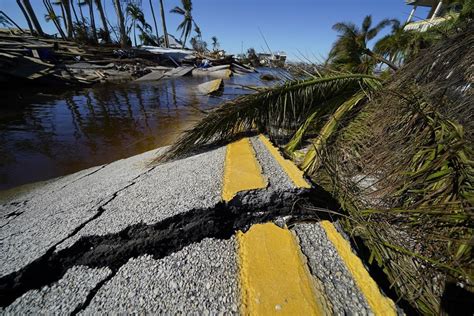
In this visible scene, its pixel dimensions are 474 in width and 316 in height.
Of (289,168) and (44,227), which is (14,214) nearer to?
(44,227)

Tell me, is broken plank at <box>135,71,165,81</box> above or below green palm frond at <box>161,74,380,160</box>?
below

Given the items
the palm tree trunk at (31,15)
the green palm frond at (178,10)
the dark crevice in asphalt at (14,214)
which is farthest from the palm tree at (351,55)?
the green palm frond at (178,10)

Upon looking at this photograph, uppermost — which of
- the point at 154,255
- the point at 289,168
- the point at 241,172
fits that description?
the point at 289,168

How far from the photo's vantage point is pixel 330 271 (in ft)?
3.13

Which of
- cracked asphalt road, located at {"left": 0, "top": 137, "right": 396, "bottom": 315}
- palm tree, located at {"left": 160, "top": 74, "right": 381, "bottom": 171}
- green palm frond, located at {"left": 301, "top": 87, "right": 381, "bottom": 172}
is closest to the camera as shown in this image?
cracked asphalt road, located at {"left": 0, "top": 137, "right": 396, "bottom": 315}

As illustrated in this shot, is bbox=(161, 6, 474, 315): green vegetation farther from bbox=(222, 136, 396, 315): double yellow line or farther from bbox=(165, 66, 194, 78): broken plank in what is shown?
bbox=(165, 66, 194, 78): broken plank

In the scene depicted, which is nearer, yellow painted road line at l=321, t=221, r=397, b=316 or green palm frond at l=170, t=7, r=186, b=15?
yellow painted road line at l=321, t=221, r=397, b=316

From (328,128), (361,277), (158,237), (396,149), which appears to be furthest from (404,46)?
(158,237)

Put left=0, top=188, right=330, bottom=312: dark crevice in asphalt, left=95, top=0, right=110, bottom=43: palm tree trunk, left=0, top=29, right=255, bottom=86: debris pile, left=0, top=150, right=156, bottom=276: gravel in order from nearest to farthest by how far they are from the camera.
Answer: left=0, top=188, right=330, bottom=312: dark crevice in asphalt
left=0, top=150, right=156, bottom=276: gravel
left=0, top=29, right=255, bottom=86: debris pile
left=95, top=0, right=110, bottom=43: palm tree trunk

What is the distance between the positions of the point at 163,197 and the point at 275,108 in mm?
1716

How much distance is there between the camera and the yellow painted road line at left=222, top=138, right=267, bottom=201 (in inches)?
Answer: 57.6

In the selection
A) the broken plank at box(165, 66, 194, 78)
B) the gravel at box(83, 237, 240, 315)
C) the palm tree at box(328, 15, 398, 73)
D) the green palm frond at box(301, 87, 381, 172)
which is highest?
the palm tree at box(328, 15, 398, 73)

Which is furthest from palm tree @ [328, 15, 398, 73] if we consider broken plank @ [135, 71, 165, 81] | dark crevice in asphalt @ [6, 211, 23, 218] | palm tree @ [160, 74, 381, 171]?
broken plank @ [135, 71, 165, 81]

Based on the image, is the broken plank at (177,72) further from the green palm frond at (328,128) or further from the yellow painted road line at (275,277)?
the yellow painted road line at (275,277)
